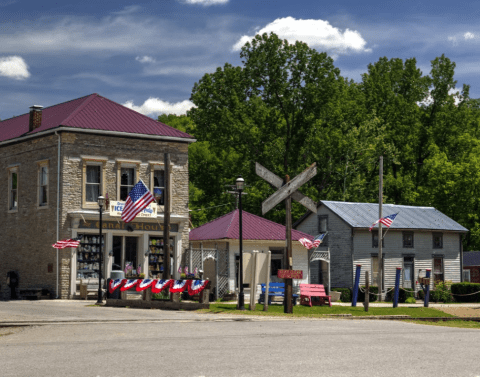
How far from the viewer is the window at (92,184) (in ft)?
123

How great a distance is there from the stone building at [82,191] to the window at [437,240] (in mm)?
19611

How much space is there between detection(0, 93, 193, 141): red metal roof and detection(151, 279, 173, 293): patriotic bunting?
37.4 ft

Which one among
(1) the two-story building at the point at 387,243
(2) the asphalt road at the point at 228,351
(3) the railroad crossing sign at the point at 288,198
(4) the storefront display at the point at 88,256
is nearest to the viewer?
(2) the asphalt road at the point at 228,351

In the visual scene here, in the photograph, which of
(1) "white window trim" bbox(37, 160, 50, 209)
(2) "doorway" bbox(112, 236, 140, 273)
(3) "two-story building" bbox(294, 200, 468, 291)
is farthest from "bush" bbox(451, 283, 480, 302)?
(1) "white window trim" bbox(37, 160, 50, 209)

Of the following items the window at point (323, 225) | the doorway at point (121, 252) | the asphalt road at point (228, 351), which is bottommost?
the asphalt road at point (228, 351)

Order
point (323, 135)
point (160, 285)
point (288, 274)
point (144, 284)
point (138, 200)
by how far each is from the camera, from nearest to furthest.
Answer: point (288, 274) < point (160, 285) < point (144, 284) < point (138, 200) < point (323, 135)

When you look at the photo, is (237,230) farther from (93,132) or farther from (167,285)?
(167,285)

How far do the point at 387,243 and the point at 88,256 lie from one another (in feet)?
68.0

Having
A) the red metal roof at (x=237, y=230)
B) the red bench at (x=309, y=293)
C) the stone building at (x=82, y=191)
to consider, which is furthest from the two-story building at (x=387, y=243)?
the red bench at (x=309, y=293)

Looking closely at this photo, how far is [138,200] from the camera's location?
34500mm

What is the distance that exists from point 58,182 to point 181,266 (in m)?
7.76

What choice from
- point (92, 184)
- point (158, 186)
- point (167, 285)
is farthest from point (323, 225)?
point (167, 285)

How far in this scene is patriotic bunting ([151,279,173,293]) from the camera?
28250 mm

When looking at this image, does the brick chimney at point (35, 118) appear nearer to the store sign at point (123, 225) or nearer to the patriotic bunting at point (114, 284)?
the store sign at point (123, 225)
